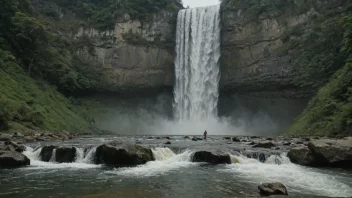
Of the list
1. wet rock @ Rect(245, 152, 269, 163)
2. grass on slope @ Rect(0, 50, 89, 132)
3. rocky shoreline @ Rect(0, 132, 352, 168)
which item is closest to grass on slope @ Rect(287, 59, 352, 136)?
rocky shoreline @ Rect(0, 132, 352, 168)

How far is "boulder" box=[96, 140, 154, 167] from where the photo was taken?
13.4 meters

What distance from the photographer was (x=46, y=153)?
15.0m

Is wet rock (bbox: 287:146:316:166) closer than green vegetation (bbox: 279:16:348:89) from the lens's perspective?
Yes

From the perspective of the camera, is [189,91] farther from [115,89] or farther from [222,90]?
[115,89]

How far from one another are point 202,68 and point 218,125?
928cm

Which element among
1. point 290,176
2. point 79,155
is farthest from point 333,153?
point 79,155

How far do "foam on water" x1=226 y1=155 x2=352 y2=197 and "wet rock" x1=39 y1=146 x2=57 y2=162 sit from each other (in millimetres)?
8866

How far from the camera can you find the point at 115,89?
47844 millimetres

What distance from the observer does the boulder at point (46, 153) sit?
1489 centimetres

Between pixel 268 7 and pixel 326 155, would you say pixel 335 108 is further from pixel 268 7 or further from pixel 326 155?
pixel 268 7

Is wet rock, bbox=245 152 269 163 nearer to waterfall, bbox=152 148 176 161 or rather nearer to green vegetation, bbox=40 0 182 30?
waterfall, bbox=152 148 176 161

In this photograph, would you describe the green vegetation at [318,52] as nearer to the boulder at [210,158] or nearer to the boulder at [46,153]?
the boulder at [210,158]

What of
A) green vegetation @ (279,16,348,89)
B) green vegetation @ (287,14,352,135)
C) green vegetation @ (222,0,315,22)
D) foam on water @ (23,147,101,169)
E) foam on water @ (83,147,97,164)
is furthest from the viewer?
green vegetation @ (222,0,315,22)

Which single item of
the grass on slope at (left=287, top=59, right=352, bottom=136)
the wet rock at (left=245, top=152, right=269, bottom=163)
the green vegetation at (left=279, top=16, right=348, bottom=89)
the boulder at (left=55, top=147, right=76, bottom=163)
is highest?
the green vegetation at (left=279, top=16, right=348, bottom=89)
